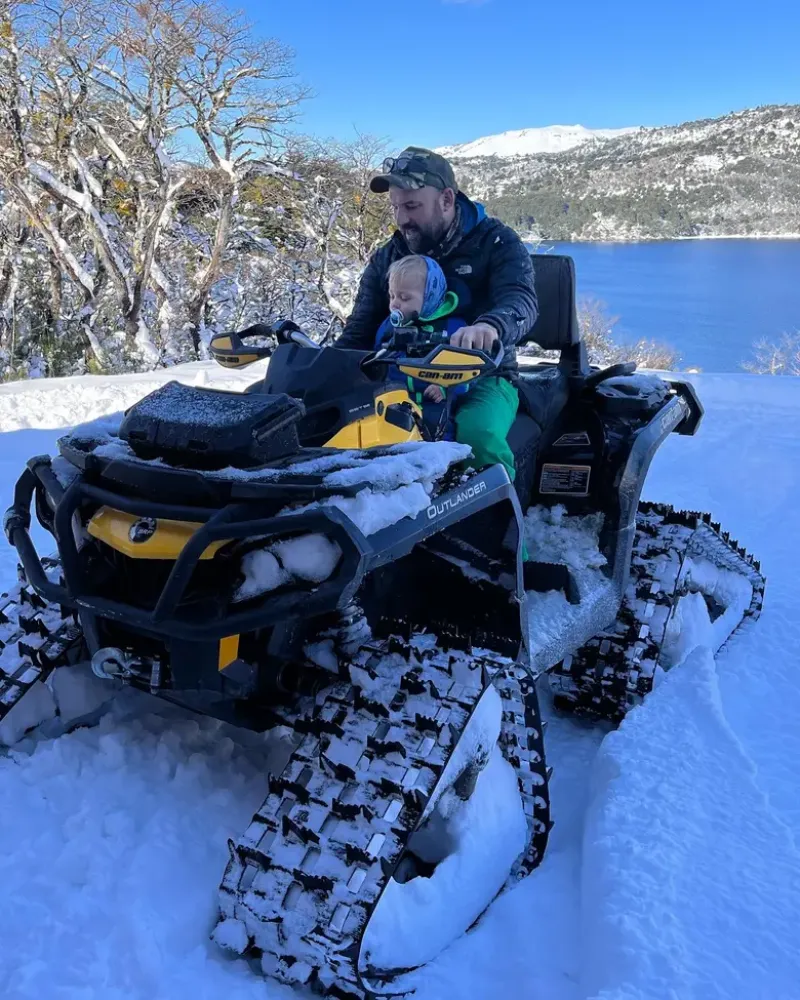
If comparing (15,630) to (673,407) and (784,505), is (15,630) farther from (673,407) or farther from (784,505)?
(784,505)

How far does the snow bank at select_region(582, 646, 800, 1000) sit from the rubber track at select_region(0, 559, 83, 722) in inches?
67.0

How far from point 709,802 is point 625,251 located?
3524 inches

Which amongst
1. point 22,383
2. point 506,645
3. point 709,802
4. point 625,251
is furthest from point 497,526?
point 625,251

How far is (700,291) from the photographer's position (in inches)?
2340

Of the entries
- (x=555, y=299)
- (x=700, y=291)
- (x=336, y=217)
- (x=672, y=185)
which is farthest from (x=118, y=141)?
(x=672, y=185)

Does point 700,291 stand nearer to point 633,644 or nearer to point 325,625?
point 633,644

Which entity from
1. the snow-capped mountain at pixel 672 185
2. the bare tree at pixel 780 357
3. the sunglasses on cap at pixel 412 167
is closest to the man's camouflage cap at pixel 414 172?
the sunglasses on cap at pixel 412 167

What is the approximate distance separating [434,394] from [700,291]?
6229 centimetres

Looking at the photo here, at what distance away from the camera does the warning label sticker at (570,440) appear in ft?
12.5

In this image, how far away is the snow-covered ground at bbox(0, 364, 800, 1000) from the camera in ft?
6.07

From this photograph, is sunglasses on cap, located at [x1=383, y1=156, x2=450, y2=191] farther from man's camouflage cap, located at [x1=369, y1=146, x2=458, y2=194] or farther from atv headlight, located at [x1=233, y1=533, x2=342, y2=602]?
atv headlight, located at [x1=233, y1=533, x2=342, y2=602]

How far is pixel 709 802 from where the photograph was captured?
8.32 ft

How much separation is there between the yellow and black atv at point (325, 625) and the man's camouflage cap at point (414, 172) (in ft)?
→ 3.31

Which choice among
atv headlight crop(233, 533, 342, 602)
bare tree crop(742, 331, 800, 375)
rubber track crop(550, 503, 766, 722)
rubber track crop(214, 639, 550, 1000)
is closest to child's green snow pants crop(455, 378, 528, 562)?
rubber track crop(550, 503, 766, 722)
